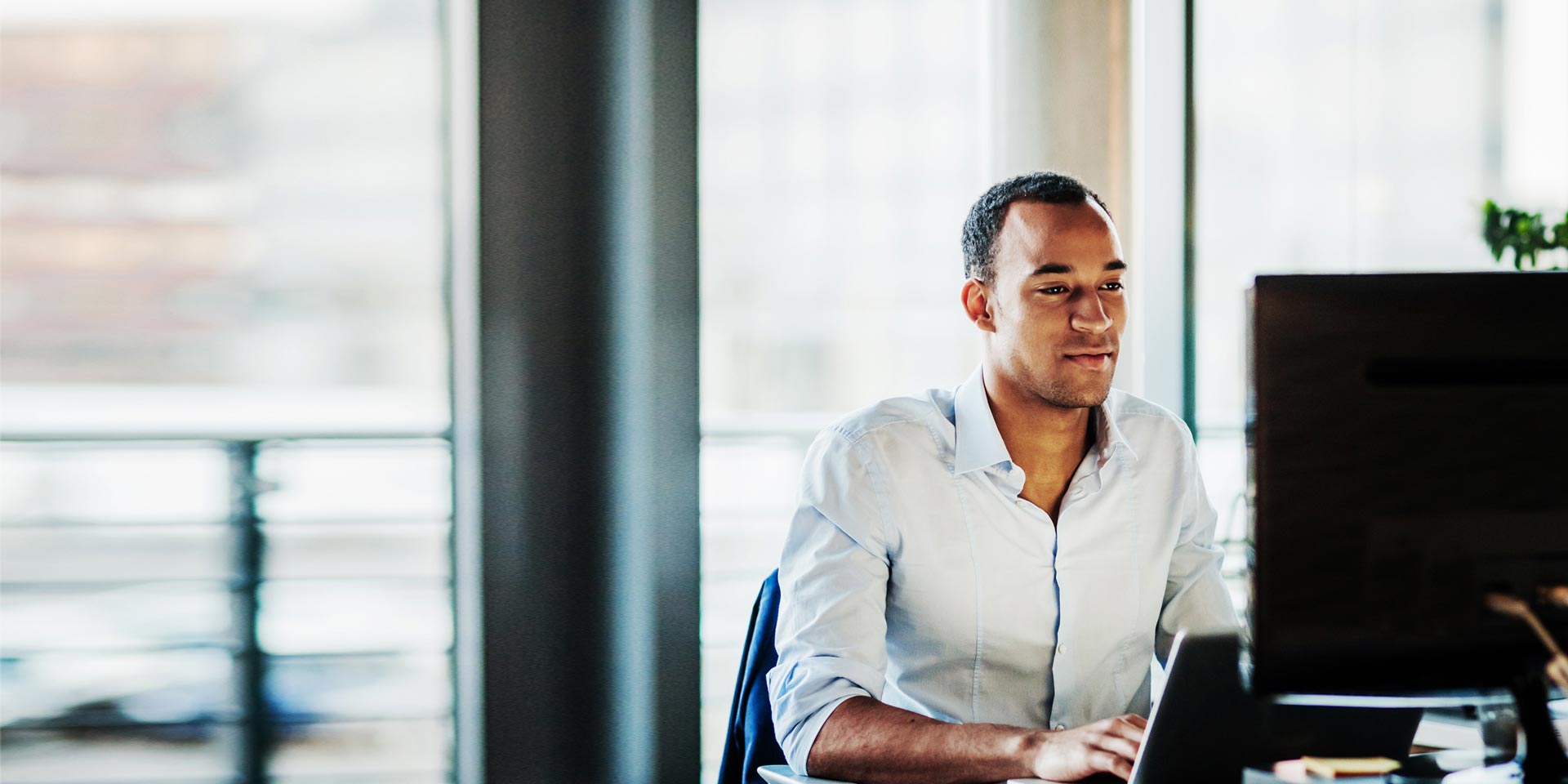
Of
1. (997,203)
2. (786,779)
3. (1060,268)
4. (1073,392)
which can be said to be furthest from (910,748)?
(997,203)

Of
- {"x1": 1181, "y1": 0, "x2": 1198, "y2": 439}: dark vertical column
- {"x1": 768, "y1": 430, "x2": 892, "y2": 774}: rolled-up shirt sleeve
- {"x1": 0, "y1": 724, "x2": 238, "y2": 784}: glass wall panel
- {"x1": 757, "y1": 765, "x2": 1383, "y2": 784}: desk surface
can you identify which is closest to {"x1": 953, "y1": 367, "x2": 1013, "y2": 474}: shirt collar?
{"x1": 768, "y1": 430, "x2": 892, "y2": 774}: rolled-up shirt sleeve

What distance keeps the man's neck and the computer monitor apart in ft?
2.15

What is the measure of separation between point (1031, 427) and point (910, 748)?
0.46m

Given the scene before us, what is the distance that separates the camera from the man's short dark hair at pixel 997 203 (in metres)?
1.37

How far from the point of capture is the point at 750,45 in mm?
2326

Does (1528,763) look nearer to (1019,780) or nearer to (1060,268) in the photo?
(1019,780)

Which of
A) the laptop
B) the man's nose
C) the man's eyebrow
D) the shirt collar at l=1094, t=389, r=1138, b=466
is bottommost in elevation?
the laptop

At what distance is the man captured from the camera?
131 cm

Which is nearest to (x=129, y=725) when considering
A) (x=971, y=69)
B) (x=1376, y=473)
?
(x=971, y=69)

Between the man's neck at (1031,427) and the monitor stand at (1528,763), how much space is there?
56cm

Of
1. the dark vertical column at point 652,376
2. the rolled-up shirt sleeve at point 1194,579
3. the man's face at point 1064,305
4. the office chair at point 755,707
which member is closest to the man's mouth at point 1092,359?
the man's face at point 1064,305

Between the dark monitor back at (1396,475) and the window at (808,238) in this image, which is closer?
the dark monitor back at (1396,475)

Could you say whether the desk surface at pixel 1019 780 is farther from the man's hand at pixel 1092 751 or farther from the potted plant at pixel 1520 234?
the potted plant at pixel 1520 234

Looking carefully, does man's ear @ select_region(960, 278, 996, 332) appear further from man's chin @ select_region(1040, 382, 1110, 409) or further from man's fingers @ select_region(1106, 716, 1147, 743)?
man's fingers @ select_region(1106, 716, 1147, 743)
